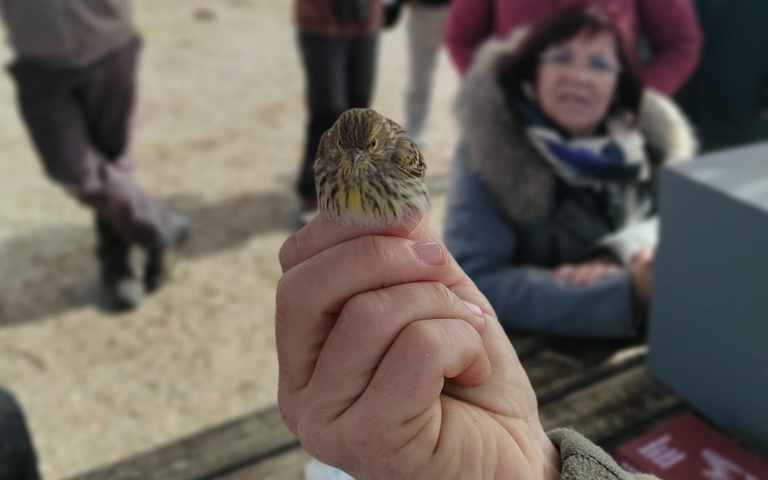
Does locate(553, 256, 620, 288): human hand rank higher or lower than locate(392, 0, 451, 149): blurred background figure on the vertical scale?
higher

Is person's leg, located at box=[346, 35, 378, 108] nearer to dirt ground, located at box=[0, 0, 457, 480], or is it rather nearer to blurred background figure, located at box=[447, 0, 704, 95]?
dirt ground, located at box=[0, 0, 457, 480]

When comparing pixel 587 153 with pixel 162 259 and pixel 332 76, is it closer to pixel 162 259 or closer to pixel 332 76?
pixel 332 76

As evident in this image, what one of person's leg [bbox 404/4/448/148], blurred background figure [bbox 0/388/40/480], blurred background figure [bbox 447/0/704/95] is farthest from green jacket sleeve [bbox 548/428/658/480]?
person's leg [bbox 404/4/448/148]

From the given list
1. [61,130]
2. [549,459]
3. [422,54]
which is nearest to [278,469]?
[549,459]

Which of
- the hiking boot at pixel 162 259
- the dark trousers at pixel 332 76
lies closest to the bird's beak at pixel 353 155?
the dark trousers at pixel 332 76

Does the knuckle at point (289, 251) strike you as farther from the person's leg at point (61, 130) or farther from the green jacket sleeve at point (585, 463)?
the person's leg at point (61, 130)

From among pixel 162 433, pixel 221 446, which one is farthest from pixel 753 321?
pixel 162 433

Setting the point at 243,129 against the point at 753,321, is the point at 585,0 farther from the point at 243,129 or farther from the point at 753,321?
the point at 243,129
